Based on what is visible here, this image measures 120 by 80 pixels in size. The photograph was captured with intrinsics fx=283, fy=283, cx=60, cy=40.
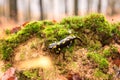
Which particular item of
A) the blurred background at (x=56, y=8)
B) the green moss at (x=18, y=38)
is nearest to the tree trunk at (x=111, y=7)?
the blurred background at (x=56, y=8)

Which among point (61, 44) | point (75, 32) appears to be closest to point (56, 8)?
point (75, 32)

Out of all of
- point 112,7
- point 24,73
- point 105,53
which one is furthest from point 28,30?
point 112,7

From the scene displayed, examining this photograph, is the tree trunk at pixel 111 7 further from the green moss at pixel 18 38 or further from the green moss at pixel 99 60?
the green moss at pixel 99 60

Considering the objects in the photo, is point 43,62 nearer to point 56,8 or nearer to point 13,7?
point 13,7

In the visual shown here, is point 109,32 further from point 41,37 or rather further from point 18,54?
point 18,54

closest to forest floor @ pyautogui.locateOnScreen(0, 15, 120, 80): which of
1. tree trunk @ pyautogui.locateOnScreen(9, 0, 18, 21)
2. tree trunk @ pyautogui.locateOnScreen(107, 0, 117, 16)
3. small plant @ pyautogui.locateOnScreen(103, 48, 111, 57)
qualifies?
small plant @ pyautogui.locateOnScreen(103, 48, 111, 57)
